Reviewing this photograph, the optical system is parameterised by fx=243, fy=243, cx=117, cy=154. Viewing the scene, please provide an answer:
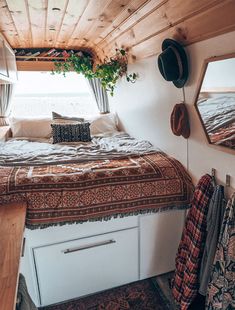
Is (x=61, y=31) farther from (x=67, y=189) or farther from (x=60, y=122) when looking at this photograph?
(x=67, y=189)

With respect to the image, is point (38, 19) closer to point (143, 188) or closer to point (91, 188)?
point (91, 188)

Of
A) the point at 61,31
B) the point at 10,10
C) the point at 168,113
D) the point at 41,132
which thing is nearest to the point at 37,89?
the point at 41,132

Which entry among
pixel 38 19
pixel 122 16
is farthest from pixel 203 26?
pixel 38 19

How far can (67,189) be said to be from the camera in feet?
4.93

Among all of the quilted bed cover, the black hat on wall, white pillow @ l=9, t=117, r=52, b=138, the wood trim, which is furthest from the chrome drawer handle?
the wood trim

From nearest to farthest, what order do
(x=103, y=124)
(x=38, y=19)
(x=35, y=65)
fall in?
(x=38, y=19)
(x=103, y=124)
(x=35, y=65)

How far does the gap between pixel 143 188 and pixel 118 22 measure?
1.44m

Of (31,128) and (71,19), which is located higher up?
(71,19)

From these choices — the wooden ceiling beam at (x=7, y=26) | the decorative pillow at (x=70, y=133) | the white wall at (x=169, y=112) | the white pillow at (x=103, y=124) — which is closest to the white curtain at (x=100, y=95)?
the white pillow at (x=103, y=124)

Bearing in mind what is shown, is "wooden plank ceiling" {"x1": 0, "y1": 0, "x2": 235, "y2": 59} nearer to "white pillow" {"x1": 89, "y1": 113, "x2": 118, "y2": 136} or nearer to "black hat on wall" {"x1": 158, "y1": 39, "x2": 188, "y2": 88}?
"black hat on wall" {"x1": 158, "y1": 39, "x2": 188, "y2": 88}

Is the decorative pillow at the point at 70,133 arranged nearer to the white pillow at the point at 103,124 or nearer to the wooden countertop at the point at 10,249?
the white pillow at the point at 103,124

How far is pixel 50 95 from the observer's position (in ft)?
11.4

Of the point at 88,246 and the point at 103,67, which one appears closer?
the point at 88,246

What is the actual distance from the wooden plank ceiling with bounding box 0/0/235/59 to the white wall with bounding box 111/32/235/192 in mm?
83
